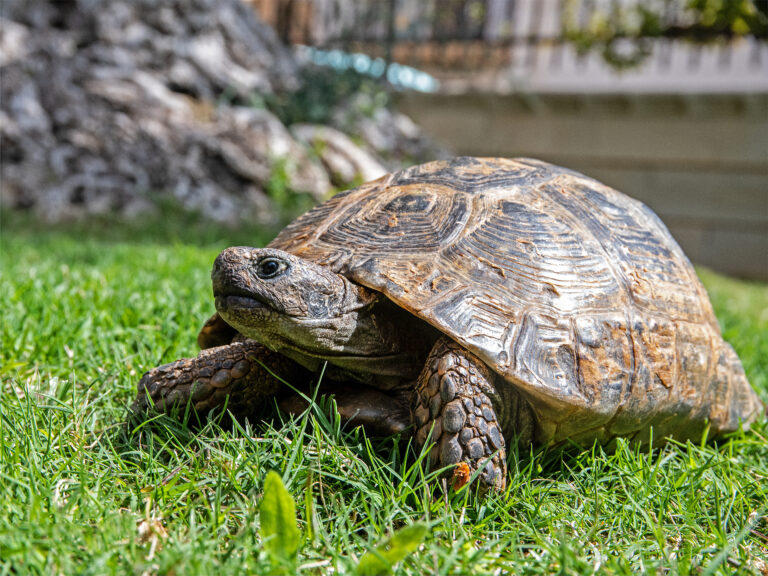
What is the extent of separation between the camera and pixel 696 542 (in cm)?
163

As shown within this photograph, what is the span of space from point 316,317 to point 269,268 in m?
0.18

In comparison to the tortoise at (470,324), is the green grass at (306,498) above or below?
below

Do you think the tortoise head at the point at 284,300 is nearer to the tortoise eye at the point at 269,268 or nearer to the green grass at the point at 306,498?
the tortoise eye at the point at 269,268

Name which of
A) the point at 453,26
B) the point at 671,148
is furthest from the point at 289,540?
the point at 453,26

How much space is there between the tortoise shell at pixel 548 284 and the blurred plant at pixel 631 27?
24.9 ft

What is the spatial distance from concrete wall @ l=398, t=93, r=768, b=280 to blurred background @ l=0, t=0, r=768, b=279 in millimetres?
27

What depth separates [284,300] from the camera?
1760 mm

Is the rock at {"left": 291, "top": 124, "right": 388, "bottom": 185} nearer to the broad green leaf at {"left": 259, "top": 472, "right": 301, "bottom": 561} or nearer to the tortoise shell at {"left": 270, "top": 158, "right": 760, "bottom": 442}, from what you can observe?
the tortoise shell at {"left": 270, "top": 158, "right": 760, "bottom": 442}

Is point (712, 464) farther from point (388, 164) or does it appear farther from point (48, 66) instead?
point (48, 66)

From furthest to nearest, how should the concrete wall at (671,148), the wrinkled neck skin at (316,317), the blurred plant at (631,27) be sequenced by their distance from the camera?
the concrete wall at (671,148) → the blurred plant at (631,27) → the wrinkled neck skin at (316,317)

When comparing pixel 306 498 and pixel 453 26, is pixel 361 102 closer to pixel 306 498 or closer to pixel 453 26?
pixel 453 26

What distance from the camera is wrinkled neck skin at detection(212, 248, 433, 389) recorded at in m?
1.75

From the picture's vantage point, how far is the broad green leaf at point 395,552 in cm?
128

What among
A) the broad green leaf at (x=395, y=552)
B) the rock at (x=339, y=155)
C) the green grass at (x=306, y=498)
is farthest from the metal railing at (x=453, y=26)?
the broad green leaf at (x=395, y=552)
